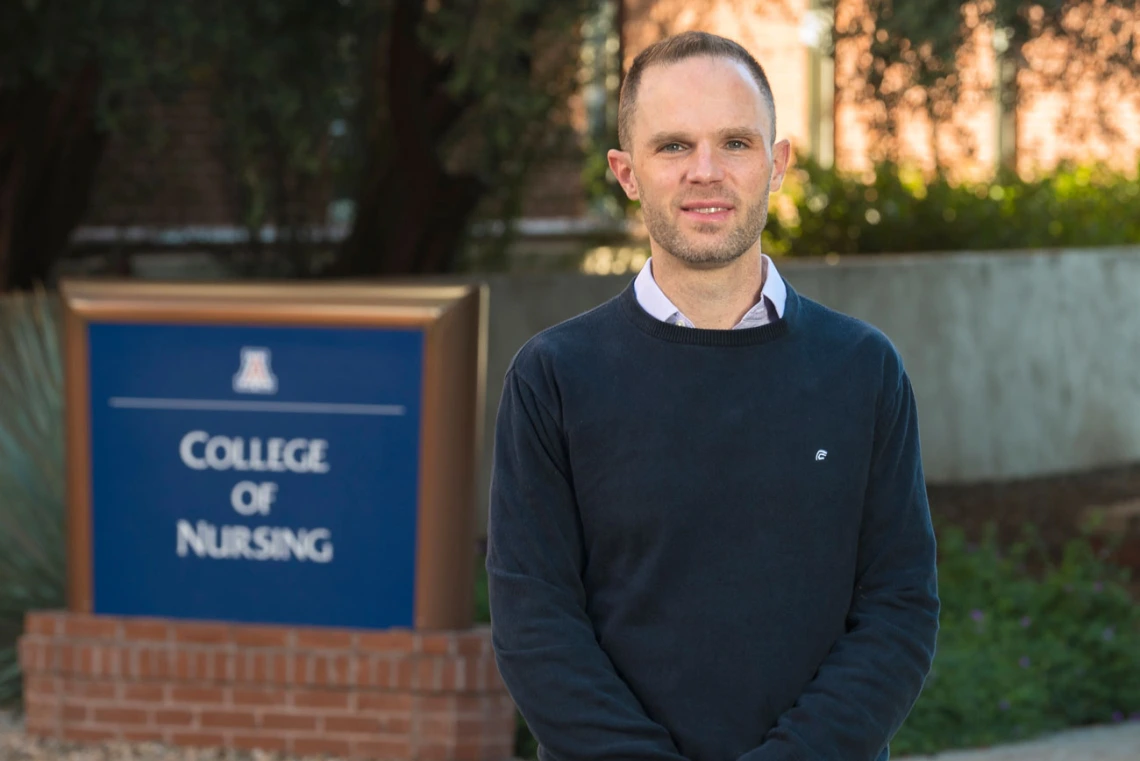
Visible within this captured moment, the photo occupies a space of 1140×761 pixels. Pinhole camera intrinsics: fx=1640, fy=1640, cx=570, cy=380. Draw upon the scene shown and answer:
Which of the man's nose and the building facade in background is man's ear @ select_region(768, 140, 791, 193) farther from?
the building facade in background

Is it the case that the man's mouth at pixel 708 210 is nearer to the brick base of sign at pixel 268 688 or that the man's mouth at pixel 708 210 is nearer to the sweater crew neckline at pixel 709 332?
the sweater crew neckline at pixel 709 332

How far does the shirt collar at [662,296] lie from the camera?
7.66 ft

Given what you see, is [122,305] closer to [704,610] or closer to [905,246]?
[704,610]

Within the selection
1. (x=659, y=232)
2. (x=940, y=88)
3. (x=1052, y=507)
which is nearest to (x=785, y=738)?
(x=659, y=232)

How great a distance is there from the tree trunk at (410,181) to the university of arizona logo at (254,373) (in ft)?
10.9

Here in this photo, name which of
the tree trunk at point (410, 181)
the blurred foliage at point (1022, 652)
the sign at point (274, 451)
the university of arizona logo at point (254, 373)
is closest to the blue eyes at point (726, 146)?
the sign at point (274, 451)

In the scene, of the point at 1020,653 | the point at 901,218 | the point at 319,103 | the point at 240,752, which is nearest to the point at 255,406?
the point at 240,752

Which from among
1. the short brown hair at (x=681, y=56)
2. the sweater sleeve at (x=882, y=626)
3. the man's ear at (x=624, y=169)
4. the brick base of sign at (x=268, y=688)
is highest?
the short brown hair at (x=681, y=56)

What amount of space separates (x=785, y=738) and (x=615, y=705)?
23 centimetres

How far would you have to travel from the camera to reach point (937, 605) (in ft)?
7.72

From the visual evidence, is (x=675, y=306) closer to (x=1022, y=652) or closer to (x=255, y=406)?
(x=255, y=406)

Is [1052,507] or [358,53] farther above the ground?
[358,53]

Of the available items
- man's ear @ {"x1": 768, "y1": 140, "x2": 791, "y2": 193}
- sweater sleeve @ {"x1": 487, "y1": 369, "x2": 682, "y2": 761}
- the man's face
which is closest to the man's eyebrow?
the man's face

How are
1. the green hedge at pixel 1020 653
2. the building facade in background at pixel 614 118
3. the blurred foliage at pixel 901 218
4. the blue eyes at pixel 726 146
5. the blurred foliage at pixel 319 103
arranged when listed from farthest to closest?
the blurred foliage at pixel 901 218 → the building facade in background at pixel 614 118 → the blurred foliage at pixel 319 103 → the green hedge at pixel 1020 653 → the blue eyes at pixel 726 146
